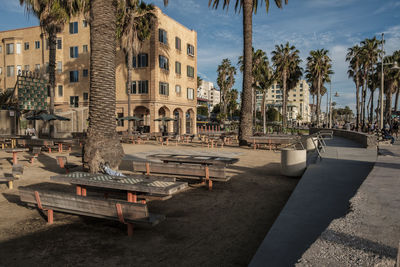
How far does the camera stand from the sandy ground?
4.22 meters

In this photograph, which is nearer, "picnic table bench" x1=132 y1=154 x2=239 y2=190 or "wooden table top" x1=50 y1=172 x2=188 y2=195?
"wooden table top" x1=50 y1=172 x2=188 y2=195

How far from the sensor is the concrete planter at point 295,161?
9.55 meters

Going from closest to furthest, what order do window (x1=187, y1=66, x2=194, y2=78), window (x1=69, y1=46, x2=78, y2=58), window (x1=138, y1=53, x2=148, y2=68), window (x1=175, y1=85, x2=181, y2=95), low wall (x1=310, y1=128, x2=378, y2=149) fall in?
1. low wall (x1=310, y1=128, x2=378, y2=149)
2. window (x1=138, y1=53, x2=148, y2=68)
3. window (x1=175, y1=85, x2=181, y2=95)
4. window (x1=69, y1=46, x2=78, y2=58)
5. window (x1=187, y1=66, x2=194, y2=78)

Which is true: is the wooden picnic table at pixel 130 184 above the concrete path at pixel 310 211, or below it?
above

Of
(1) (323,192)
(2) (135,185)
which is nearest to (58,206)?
(2) (135,185)

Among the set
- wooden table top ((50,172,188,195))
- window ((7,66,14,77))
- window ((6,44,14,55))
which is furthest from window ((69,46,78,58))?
wooden table top ((50,172,188,195))

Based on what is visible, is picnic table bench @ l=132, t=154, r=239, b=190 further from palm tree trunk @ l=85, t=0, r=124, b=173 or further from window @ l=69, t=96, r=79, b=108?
window @ l=69, t=96, r=79, b=108

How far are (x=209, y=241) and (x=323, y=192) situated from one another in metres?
2.75

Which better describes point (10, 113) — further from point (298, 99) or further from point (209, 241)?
point (298, 99)

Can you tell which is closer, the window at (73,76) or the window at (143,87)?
the window at (143,87)

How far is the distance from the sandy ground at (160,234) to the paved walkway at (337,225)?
73 cm

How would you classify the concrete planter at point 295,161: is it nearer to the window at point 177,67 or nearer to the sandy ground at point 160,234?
the sandy ground at point 160,234

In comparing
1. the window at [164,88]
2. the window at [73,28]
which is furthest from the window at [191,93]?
the window at [73,28]

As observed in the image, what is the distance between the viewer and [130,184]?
580cm
